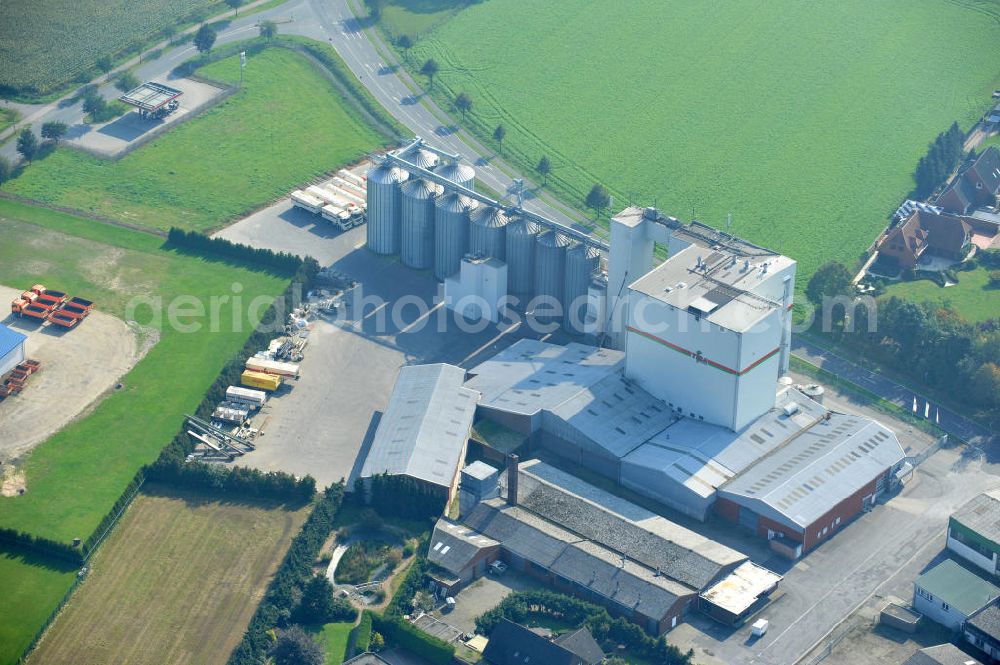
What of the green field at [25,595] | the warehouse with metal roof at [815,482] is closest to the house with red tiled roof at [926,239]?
the warehouse with metal roof at [815,482]

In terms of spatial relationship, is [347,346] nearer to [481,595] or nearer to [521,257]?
[521,257]

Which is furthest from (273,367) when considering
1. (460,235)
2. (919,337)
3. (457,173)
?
(919,337)

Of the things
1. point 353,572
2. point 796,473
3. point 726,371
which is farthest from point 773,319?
point 353,572

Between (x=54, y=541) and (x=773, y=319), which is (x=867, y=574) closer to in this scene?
Result: (x=773, y=319)

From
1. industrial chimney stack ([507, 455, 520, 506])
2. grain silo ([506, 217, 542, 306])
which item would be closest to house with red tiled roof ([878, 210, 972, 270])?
grain silo ([506, 217, 542, 306])

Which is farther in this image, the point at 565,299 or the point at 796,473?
the point at 565,299

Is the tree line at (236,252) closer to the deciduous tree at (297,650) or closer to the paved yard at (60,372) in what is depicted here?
the paved yard at (60,372)

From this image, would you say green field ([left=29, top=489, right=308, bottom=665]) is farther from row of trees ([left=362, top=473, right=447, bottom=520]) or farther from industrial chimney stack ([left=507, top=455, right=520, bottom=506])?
industrial chimney stack ([left=507, top=455, right=520, bottom=506])
